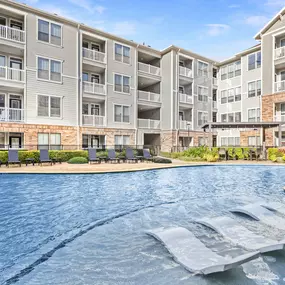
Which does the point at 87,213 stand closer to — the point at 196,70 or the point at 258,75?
the point at 196,70

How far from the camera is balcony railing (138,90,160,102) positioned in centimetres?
2530

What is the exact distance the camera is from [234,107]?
1191 inches

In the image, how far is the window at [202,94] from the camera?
28.9m

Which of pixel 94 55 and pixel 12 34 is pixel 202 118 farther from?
pixel 12 34

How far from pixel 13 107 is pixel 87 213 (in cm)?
1631

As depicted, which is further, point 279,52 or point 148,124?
point 148,124

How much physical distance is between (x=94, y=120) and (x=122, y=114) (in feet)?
10.2

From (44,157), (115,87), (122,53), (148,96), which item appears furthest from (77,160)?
(122,53)

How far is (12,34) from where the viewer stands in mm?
18266

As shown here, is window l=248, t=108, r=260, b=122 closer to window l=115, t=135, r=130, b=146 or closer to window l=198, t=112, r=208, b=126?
window l=198, t=112, r=208, b=126

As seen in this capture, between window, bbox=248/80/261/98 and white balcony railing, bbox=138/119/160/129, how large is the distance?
11.6 metres

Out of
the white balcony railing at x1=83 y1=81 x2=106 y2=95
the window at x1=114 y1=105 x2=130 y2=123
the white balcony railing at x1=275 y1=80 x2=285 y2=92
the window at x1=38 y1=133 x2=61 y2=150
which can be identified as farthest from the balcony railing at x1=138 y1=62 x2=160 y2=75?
the white balcony railing at x1=275 y1=80 x2=285 y2=92

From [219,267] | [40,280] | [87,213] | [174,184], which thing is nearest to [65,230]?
[87,213]

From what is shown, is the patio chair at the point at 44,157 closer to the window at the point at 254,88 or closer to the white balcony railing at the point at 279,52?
the white balcony railing at the point at 279,52
